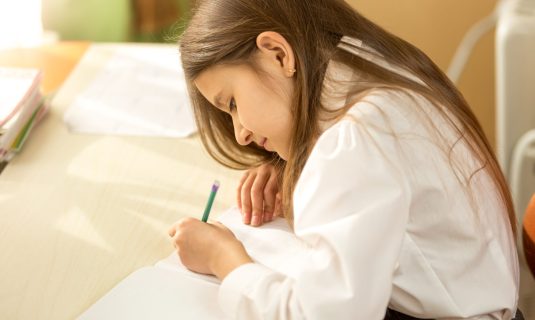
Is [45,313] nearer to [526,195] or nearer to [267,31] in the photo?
[267,31]

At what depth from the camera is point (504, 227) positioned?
110 centimetres

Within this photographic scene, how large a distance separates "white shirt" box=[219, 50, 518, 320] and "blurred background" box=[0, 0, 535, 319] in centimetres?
159

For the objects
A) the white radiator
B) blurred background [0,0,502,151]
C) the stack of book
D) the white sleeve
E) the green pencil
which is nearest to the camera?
the white sleeve

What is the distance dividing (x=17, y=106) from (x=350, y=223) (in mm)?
773

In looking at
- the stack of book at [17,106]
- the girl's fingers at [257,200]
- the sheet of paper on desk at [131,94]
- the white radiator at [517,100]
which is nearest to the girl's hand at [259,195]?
the girl's fingers at [257,200]

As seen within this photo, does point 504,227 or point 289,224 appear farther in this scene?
point 289,224

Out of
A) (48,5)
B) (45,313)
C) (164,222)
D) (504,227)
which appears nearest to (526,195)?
(504,227)

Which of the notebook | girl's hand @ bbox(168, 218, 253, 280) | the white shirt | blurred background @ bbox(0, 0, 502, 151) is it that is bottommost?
blurred background @ bbox(0, 0, 502, 151)

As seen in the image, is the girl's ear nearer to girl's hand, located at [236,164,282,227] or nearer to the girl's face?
→ the girl's face

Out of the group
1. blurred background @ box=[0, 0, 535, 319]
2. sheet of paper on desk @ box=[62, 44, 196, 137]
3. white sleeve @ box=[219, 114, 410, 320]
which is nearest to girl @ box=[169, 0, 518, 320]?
white sleeve @ box=[219, 114, 410, 320]

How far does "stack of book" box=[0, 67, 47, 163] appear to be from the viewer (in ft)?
4.70

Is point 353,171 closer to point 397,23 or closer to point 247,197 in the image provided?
point 247,197

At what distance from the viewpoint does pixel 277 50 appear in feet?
3.47

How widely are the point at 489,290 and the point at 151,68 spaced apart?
0.93 m
